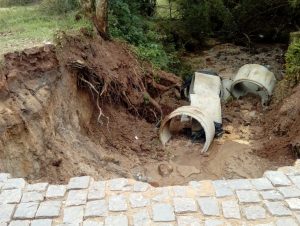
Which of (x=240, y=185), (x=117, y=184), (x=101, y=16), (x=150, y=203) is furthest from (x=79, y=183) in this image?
(x=101, y=16)

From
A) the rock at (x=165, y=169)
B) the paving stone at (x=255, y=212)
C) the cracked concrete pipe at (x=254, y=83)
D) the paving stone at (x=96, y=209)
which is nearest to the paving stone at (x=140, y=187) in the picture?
the paving stone at (x=96, y=209)

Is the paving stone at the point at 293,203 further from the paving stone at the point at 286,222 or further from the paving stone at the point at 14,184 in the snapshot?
the paving stone at the point at 14,184

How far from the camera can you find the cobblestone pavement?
440 centimetres

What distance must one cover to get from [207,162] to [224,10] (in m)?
5.98

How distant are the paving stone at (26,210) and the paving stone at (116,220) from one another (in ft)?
2.74

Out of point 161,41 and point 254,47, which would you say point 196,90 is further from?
point 254,47

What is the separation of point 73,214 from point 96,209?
0.26 m

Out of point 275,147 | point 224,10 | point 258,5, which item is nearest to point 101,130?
point 275,147

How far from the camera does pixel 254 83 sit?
34.9 ft

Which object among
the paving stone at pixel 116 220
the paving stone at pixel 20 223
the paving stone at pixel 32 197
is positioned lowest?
the paving stone at pixel 32 197

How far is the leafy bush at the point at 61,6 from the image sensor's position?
10.5m

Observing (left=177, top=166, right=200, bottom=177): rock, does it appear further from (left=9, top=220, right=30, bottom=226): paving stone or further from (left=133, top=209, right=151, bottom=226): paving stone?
(left=9, top=220, right=30, bottom=226): paving stone

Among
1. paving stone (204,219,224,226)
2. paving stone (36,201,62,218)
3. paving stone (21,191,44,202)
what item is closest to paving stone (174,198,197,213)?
paving stone (204,219,224,226)

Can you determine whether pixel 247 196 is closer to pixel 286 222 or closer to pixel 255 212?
pixel 255 212
